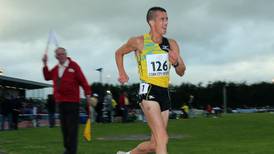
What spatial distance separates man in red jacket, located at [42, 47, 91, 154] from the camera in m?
8.99

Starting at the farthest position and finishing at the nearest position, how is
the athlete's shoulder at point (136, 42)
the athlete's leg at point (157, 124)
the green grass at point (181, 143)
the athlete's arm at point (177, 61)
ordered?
1. the green grass at point (181, 143)
2. the athlete's shoulder at point (136, 42)
3. the athlete's arm at point (177, 61)
4. the athlete's leg at point (157, 124)

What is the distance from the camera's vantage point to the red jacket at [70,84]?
9.04 m

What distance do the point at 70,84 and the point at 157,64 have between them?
2.55 metres

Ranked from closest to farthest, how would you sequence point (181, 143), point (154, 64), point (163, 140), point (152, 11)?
1. point (163, 140)
2. point (154, 64)
3. point (152, 11)
4. point (181, 143)

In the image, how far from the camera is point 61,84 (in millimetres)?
9094

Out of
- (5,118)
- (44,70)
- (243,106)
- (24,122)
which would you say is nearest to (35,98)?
(24,122)

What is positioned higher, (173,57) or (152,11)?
(152,11)

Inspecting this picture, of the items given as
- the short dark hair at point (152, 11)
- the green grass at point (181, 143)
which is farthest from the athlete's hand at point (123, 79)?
the green grass at point (181, 143)

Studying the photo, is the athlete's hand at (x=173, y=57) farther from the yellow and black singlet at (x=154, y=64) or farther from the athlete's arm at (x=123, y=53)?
the athlete's arm at (x=123, y=53)

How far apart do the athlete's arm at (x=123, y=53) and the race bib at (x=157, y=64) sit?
0.29 meters

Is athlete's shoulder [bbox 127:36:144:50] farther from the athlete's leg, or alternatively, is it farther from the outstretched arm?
the athlete's leg

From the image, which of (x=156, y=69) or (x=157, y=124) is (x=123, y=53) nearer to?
(x=156, y=69)

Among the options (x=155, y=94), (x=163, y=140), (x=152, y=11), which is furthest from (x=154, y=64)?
(x=163, y=140)

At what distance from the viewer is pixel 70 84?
9.09 meters
